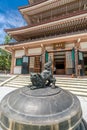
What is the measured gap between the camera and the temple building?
10086 mm

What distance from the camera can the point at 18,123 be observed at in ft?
7.32

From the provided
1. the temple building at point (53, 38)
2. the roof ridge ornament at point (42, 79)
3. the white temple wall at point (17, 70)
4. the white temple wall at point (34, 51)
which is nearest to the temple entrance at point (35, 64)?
the temple building at point (53, 38)

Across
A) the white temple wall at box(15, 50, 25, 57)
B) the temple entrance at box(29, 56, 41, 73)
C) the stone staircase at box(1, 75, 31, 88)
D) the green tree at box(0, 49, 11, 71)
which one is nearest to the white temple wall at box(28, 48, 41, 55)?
the temple entrance at box(29, 56, 41, 73)

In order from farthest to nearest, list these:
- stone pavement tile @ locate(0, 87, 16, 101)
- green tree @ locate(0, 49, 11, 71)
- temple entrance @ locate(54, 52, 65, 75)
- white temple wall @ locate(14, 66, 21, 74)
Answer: green tree @ locate(0, 49, 11, 71) → white temple wall @ locate(14, 66, 21, 74) → temple entrance @ locate(54, 52, 65, 75) → stone pavement tile @ locate(0, 87, 16, 101)

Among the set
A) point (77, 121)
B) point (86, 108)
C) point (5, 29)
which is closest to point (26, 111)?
point (77, 121)

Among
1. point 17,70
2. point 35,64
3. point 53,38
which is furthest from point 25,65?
point 53,38

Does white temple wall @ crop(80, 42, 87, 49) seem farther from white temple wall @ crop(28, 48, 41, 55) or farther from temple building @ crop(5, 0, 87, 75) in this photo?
white temple wall @ crop(28, 48, 41, 55)

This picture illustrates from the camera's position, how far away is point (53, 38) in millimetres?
10500

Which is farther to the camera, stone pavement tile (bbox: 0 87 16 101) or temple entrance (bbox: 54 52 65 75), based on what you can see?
temple entrance (bbox: 54 52 65 75)

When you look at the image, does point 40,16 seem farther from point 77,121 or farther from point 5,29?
point 77,121

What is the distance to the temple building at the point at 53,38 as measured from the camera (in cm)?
1009

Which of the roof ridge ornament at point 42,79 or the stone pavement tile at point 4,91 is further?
the stone pavement tile at point 4,91

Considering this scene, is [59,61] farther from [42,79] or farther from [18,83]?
[42,79]

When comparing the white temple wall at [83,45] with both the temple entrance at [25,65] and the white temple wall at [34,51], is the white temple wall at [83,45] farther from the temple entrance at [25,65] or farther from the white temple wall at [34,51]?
the temple entrance at [25,65]
